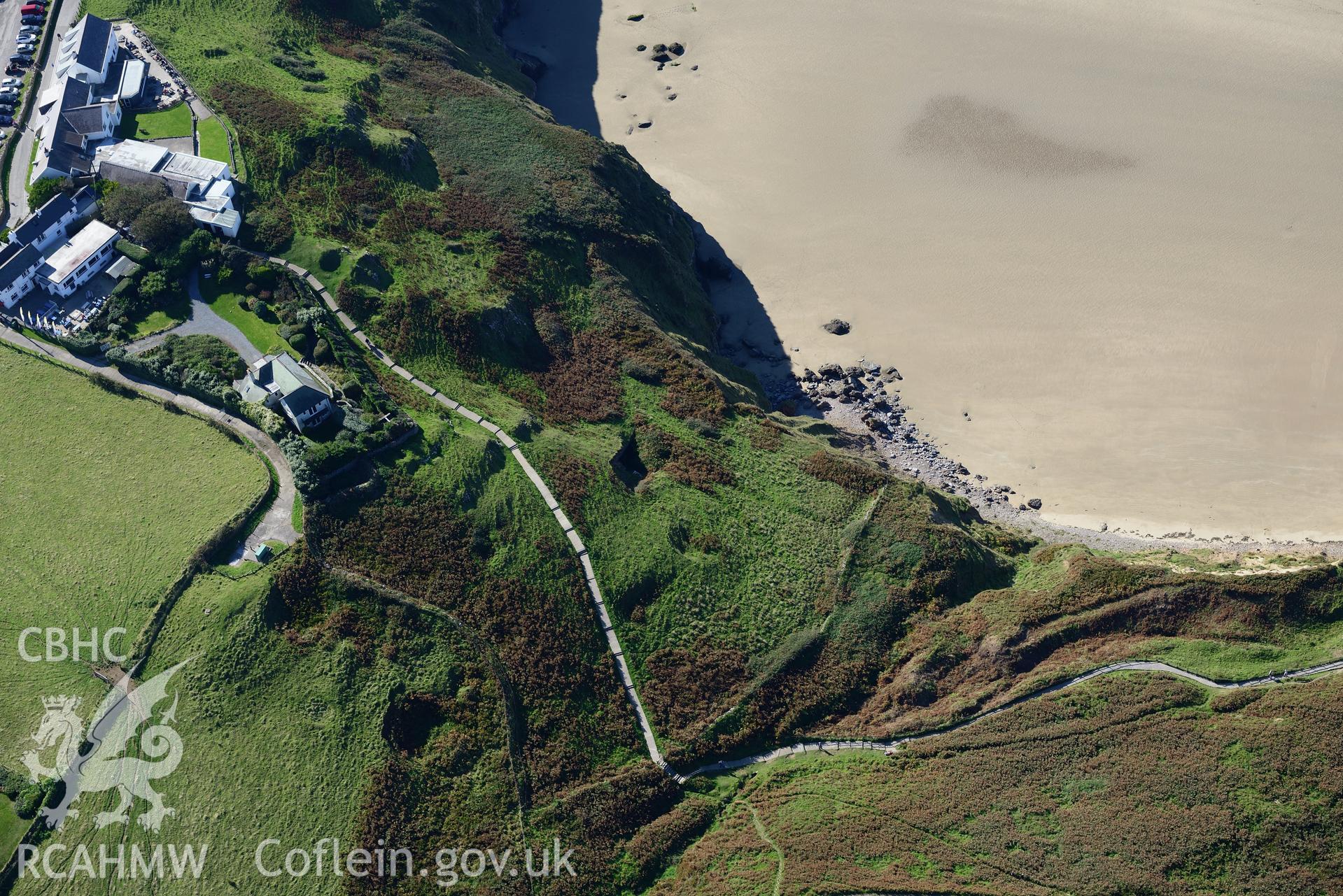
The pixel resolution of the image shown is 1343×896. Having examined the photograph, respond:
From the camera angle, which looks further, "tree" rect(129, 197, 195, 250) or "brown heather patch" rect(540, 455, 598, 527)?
"tree" rect(129, 197, 195, 250)

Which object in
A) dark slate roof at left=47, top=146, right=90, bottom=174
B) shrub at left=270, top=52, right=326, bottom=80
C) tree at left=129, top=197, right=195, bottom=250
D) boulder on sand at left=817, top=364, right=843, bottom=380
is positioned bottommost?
boulder on sand at left=817, top=364, right=843, bottom=380

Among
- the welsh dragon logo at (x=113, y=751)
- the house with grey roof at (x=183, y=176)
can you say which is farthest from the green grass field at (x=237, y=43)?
the welsh dragon logo at (x=113, y=751)

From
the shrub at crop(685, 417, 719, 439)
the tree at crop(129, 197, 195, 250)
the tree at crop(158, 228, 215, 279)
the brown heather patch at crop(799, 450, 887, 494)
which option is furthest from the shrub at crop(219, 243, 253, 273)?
the brown heather patch at crop(799, 450, 887, 494)

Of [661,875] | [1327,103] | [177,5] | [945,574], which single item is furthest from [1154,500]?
[177,5]

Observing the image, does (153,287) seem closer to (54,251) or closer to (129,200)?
(129,200)

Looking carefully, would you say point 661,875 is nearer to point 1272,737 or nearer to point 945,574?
point 945,574

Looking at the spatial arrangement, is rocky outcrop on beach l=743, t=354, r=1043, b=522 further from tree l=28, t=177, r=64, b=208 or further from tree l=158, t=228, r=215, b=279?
tree l=28, t=177, r=64, b=208
